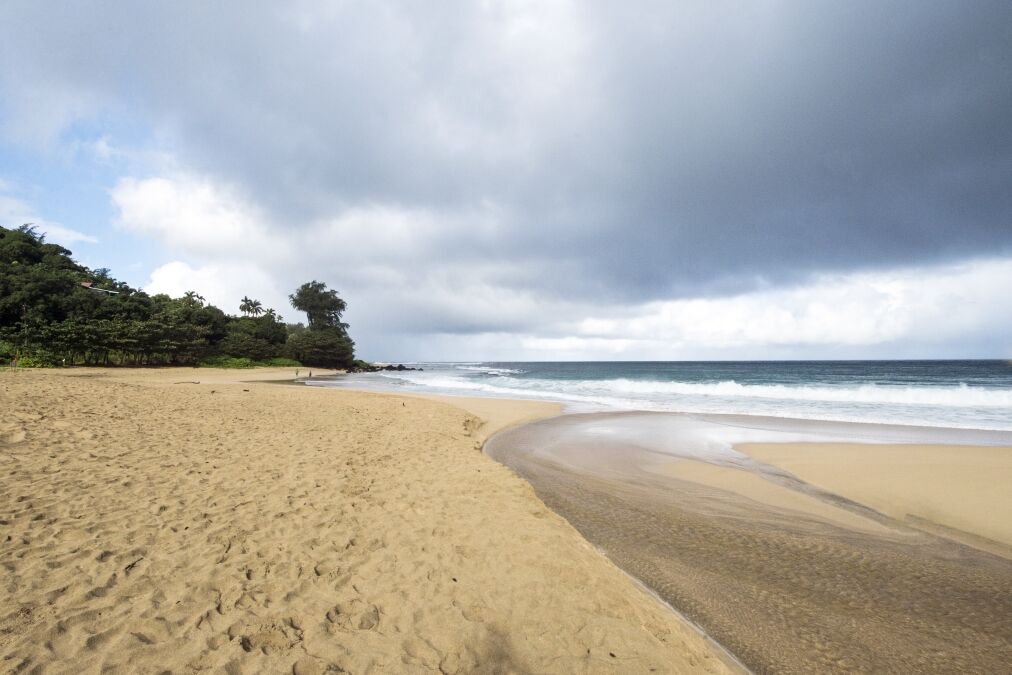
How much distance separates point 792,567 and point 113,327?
5451 cm

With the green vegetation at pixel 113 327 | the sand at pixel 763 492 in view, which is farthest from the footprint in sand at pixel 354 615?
the green vegetation at pixel 113 327

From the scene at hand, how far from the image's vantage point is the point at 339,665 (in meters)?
2.94

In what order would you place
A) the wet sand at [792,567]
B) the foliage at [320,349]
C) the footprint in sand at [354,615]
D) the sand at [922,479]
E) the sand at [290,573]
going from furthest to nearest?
the foliage at [320,349] < the sand at [922,479] < the wet sand at [792,567] < the footprint in sand at [354,615] < the sand at [290,573]

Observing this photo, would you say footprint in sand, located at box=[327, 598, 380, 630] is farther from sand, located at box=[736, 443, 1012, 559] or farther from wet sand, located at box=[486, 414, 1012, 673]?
sand, located at box=[736, 443, 1012, 559]

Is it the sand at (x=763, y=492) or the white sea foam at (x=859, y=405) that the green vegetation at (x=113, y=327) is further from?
the sand at (x=763, y=492)

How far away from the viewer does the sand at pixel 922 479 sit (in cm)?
706

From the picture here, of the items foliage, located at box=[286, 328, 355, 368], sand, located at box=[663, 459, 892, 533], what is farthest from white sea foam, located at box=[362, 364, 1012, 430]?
foliage, located at box=[286, 328, 355, 368]

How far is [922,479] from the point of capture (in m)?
9.34

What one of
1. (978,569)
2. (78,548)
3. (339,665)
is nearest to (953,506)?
(978,569)

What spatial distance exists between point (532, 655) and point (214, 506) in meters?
4.88

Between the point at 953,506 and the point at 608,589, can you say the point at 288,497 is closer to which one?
the point at 608,589

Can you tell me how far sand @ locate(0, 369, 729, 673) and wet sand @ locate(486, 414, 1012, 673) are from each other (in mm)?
749

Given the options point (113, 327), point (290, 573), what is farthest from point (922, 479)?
point (113, 327)

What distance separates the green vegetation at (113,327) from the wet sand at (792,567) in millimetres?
48583
